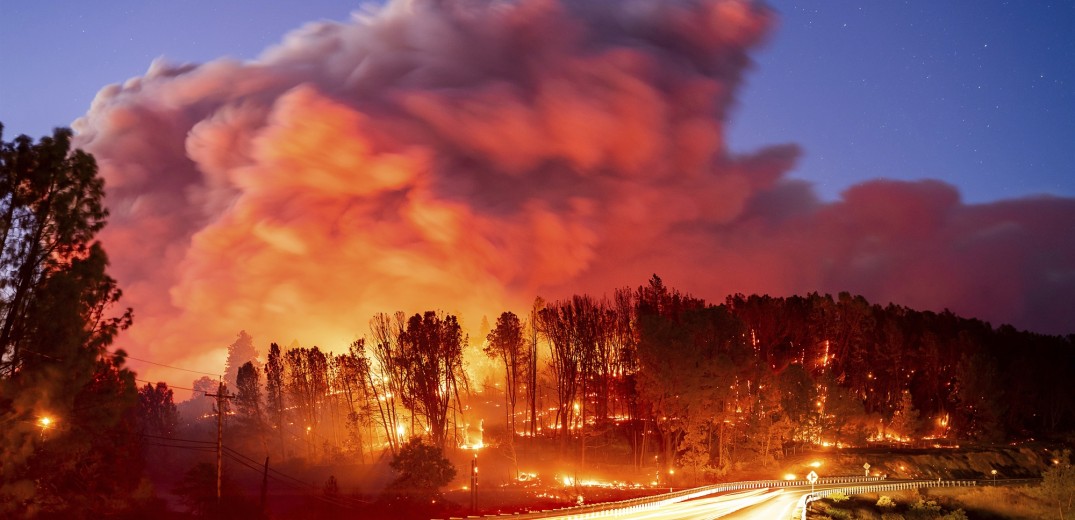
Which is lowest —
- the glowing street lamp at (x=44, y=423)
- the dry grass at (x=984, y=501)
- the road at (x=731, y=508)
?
the dry grass at (x=984, y=501)

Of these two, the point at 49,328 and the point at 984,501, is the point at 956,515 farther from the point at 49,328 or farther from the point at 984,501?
the point at 49,328

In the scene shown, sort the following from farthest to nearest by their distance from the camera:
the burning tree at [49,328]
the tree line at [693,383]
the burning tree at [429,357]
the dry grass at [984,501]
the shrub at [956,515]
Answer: the burning tree at [429,357], the tree line at [693,383], the dry grass at [984,501], the shrub at [956,515], the burning tree at [49,328]

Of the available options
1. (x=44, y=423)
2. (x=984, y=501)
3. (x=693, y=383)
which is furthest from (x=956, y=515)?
(x=44, y=423)

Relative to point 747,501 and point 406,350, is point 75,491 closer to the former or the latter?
point 747,501

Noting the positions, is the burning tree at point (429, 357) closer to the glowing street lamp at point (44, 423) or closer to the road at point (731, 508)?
the road at point (731, 508)

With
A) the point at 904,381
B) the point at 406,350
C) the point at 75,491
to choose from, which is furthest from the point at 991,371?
the point at 75,491

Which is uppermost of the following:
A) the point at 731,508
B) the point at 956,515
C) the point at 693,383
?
the point at 693,383

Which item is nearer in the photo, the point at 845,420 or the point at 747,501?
the point at 747,501

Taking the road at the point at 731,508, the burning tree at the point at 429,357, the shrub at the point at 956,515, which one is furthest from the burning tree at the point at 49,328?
the shrub at the point at 956,515

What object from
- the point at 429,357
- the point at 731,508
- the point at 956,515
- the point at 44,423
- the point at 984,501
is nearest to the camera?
the point at 44,423

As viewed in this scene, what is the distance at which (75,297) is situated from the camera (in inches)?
1096

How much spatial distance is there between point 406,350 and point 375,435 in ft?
85.9

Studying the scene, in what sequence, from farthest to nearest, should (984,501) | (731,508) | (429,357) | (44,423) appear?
1. (429,357)
2. (984,501)
3. (731,508)
4. (44,423)

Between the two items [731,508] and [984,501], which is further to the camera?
[984,501]
